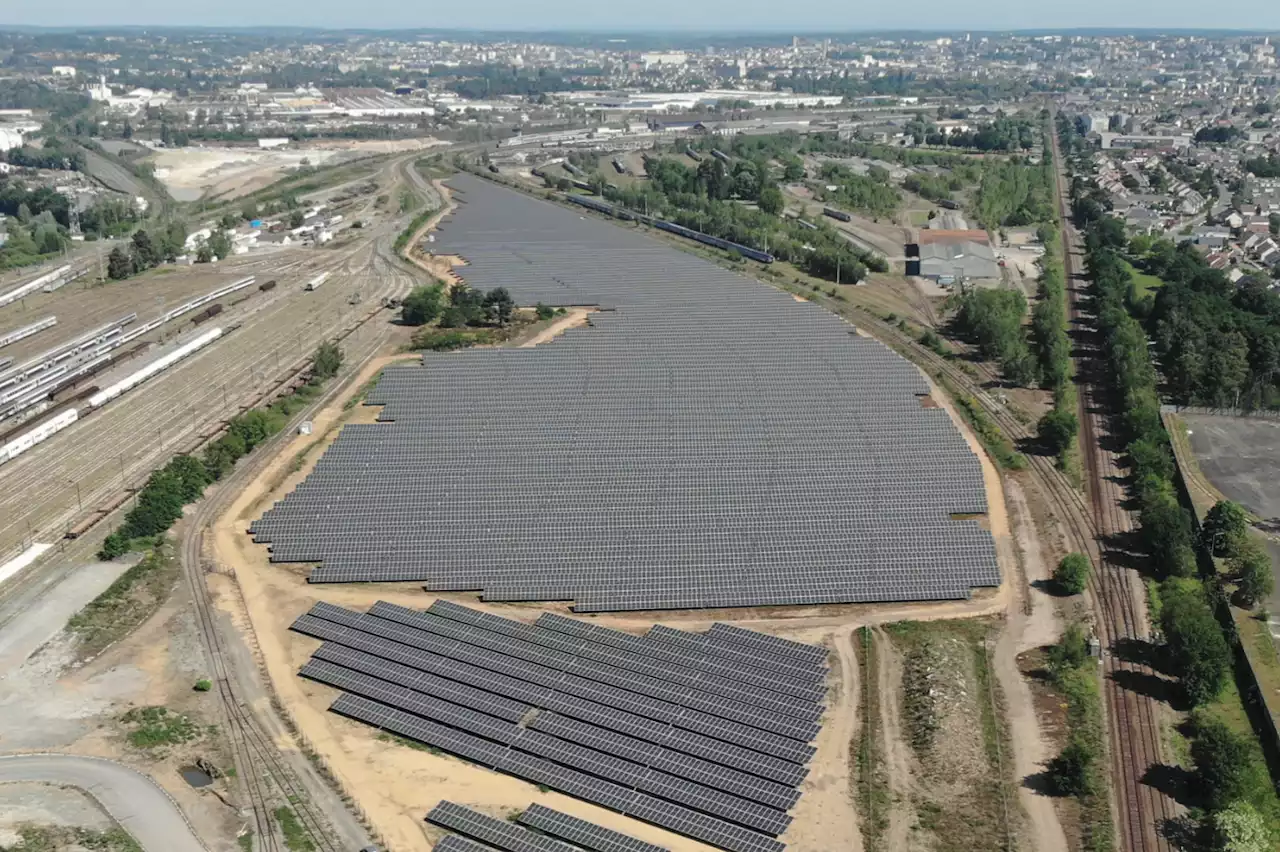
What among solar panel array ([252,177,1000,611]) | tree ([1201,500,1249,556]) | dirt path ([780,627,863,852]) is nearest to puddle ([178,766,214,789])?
solar panel array ([252,177,1000,611])

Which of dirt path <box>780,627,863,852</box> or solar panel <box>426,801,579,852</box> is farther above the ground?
solar panel <box>426,801,579,852</box>

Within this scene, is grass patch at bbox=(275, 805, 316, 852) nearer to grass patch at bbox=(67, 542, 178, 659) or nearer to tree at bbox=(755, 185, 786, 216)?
grass patch at bbox=(67, 542, 178, 659)

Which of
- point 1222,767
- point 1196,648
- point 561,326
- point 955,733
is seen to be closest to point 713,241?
point 561,326

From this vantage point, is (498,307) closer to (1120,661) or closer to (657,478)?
(657,478)

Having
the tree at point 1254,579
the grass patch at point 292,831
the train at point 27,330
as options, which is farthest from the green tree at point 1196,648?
the train at point 27,330

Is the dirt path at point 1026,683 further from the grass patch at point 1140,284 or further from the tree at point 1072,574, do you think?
the grass patch at point 1140,284
